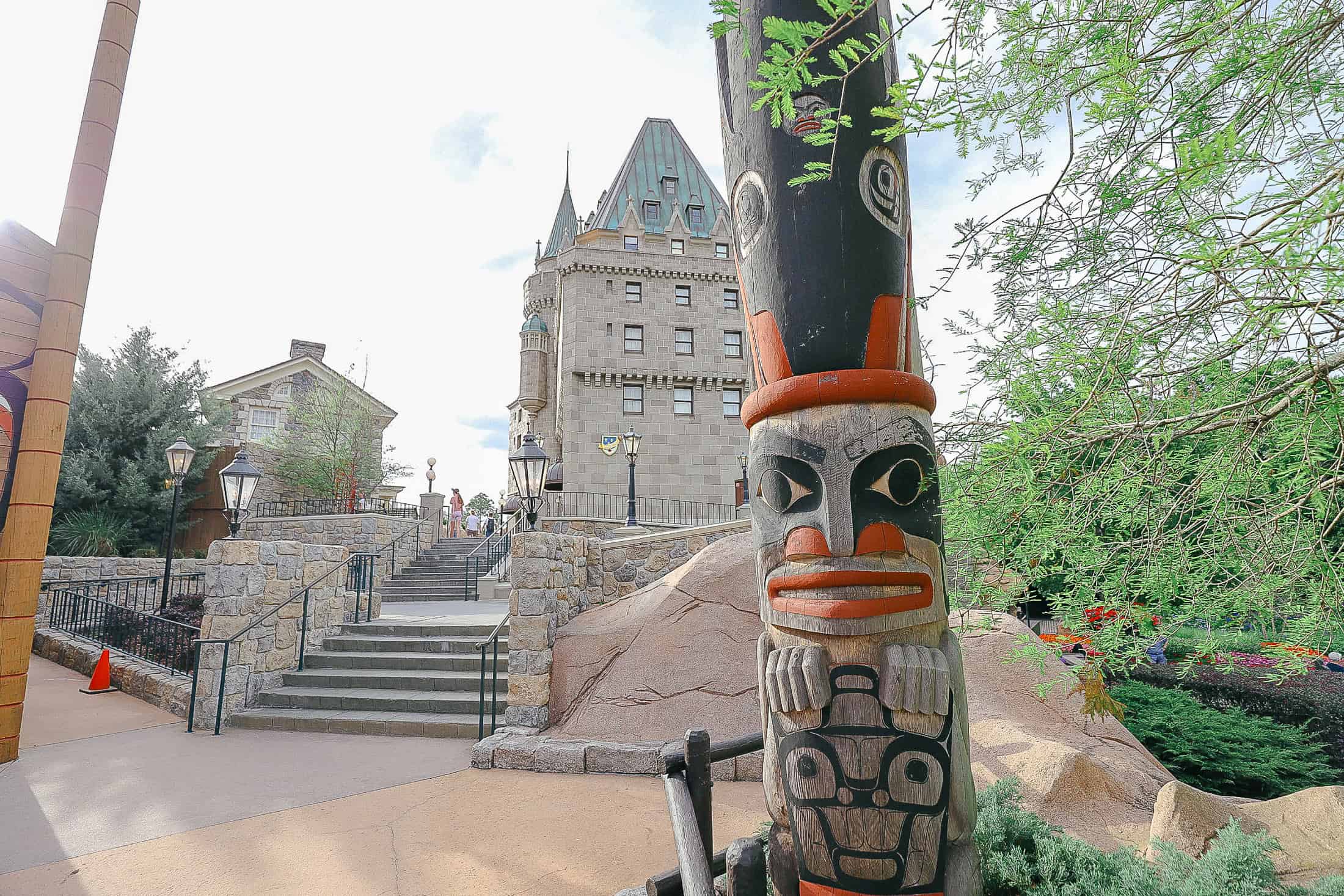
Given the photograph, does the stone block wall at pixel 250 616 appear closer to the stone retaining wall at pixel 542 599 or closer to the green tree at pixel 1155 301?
the stone retaining wall at pixel 542 599

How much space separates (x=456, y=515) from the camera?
28.2m

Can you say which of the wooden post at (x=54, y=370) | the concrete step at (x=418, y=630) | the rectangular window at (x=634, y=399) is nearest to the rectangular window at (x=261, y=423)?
the rectangular window at (x=634, y=399)

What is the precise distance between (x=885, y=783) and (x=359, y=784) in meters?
5.08

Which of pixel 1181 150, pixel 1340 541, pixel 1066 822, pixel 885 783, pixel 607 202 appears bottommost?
pixel 1066 822

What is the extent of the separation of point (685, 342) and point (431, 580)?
13664mm

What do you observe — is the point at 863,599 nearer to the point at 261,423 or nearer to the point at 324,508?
the point at 324,508

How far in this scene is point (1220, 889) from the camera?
7.67 feet

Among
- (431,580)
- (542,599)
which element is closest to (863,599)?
(542,599)

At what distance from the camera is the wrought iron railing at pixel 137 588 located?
41.8 feet

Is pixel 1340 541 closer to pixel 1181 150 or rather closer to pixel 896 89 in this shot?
pixel 1181 150

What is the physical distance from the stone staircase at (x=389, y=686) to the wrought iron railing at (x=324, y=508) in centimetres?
1281

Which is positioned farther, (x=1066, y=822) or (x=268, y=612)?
Answer: (x=268, y=612)

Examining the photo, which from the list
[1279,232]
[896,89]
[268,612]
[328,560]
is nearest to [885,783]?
[1279,232]

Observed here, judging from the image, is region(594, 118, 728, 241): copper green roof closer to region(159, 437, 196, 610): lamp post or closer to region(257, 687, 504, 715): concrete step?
region(159, 437, 196, 610): lamp post
